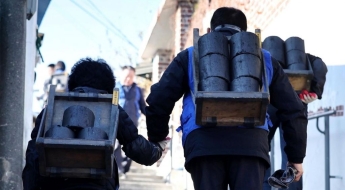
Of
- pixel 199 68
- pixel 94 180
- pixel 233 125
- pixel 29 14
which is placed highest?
pixel 29 14

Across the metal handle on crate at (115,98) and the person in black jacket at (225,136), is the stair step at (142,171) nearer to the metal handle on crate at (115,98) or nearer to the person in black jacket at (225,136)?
the person in black jacket at (225,136)

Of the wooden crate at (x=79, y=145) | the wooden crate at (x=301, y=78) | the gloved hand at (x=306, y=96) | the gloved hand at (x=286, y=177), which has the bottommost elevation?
the gloved hand at (x=286, y=177)

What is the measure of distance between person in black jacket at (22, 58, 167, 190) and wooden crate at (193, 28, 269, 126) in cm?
39

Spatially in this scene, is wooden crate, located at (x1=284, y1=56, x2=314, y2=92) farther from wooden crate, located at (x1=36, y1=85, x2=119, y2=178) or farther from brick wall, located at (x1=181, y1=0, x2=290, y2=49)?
brick wall, located at (x1=181, y1=0, x2=290, y2=49)

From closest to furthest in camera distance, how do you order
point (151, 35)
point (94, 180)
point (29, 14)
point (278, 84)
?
point (94, 180)
point (278, 84)
point (29, 14)
point (151, 35)

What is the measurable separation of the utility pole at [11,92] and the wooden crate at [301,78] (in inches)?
85.0

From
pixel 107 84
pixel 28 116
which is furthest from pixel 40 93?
pixel 107 84

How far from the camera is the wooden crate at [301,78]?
23.1ft

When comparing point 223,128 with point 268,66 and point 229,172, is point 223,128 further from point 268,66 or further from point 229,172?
point 268,66

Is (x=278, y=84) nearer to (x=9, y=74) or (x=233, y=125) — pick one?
(x=233, y=125)

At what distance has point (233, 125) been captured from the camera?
5.16 m

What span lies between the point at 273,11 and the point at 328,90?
2513mm

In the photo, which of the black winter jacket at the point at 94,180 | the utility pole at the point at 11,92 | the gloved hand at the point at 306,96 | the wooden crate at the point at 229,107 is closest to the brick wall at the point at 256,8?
the gloved hand at the point at 306,96

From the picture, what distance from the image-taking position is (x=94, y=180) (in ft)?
16.2
